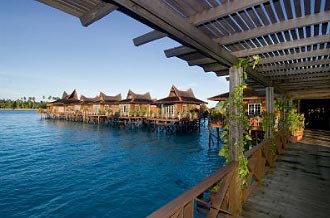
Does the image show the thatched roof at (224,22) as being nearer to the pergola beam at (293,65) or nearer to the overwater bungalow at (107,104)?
the pergola beam at (293,65)

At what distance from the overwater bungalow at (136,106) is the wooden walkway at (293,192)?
35.1 m

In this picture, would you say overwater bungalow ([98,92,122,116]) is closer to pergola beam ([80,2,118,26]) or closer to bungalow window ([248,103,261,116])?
bungalow window ([248,103,261,116])

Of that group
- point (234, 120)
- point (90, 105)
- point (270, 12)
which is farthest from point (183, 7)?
point (90, 105)

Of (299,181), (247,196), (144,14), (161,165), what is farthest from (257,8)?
(161,165)

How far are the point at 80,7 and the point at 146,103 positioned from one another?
1628 inches

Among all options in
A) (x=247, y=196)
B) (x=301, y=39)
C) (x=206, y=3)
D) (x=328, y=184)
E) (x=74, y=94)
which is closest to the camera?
(x=206, y=3)

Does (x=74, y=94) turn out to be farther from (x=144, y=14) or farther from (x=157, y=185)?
(x=144, y=14)

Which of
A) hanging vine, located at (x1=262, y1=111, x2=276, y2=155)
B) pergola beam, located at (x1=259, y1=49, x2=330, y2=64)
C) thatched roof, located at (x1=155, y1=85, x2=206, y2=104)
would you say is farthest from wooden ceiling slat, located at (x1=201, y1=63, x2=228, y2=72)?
thatched roof, located at (x1=155, y1=85, x2=206, y2=104)

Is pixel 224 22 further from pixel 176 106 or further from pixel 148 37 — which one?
pixel 176 106

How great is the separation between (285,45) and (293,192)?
3.89 metres

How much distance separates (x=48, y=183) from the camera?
41.3 feet

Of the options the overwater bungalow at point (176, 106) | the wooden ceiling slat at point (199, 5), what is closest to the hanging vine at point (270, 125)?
the wooden ceiling slat at point (199, 5)

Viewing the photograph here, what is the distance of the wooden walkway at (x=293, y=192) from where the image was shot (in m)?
4.77

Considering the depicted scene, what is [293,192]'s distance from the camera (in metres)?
5.82
